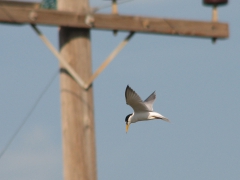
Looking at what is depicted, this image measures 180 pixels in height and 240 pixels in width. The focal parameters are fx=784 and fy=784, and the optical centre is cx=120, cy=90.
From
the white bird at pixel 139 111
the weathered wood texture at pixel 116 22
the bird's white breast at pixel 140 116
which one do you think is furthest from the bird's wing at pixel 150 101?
→ the weathered wood texture at pixel 116 22

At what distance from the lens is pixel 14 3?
805cm

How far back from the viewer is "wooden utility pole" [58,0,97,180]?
A: 714cm

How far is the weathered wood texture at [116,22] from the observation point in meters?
6.90

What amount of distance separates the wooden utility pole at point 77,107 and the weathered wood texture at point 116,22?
0.44 ft

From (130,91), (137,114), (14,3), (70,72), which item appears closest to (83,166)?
(70,72)

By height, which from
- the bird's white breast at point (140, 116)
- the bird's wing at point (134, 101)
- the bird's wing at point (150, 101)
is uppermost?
the bird's wing at point (150, 101)

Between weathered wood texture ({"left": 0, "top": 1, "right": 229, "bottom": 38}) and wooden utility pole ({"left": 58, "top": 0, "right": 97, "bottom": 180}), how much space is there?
0.13 m

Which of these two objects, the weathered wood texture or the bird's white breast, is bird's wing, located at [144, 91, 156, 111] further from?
the weathered wood texture

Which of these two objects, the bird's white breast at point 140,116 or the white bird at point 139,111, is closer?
the white bird at point 139,111

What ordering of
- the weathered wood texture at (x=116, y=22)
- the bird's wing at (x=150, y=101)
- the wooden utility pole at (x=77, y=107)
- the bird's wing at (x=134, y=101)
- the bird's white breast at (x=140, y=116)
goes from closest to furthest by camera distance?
the weathered wood texture at (x=116, y=22), the wooden utility pole at (x=77, y=107), the bird's wing at (x=134, y=101), the bird's white breast at (x=140, y=116), the bird's wing at (x=150, y=101)

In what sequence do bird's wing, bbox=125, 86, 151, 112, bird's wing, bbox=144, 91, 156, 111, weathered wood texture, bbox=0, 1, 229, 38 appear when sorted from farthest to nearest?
bird's wing, bbox=144, 91, 156, 111 → bird's wing, bbox=125, 86, 151, 112 → weathered wood texture, bbox=0, 1, 229, 38

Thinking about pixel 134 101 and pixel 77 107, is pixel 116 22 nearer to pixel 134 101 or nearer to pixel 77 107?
pixel 77 107

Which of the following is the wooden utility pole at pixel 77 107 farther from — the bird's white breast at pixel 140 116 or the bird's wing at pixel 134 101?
the bird's white breast at pixel 140 116

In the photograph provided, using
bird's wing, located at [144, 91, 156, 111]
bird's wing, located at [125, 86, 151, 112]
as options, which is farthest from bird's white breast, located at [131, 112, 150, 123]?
bird's wing, located at [144, 91, 156, 111]
